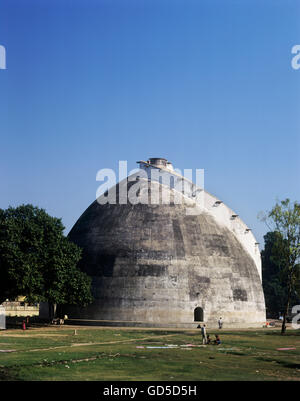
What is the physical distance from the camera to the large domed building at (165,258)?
166 feet

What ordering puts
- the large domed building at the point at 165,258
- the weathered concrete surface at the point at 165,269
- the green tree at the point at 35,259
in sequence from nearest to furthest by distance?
1. the green tree at the point at 35,259
2. the weathered concrete surface at the point at 165,269
3. the large domed building at the point at 165,258

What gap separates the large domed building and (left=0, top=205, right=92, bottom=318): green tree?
22.0ft

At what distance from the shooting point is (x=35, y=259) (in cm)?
4106

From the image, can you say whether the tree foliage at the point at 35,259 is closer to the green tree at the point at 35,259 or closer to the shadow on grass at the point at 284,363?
the green tree at the point at 35,259

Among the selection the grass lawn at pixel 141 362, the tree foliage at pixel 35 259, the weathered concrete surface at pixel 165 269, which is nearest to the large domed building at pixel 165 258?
the weathered concrete surface at pixel 165 269

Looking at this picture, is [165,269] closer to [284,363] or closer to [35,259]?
[35,259]

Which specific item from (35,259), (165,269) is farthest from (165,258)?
(35,259)

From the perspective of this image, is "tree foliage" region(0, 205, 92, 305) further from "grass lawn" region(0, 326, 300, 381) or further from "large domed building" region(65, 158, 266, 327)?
"grass lawn" region(0, 326, 300, 381)

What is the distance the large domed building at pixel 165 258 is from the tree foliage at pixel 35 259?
668 cm

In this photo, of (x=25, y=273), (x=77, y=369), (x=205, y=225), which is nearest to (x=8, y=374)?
(x=77, y=369)

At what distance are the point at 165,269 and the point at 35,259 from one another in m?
15.2

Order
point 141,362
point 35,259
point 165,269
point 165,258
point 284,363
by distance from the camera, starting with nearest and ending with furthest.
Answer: point 141,362 < point 284,363 < point 35,259 < point 165,269 < point 165,258

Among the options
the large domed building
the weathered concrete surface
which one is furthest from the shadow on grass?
the large domed building
